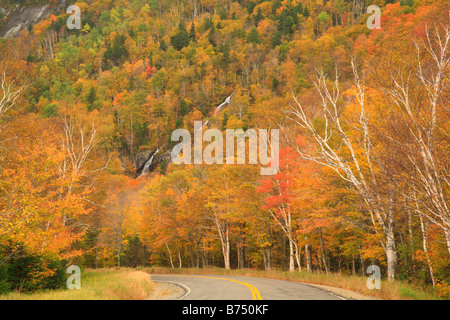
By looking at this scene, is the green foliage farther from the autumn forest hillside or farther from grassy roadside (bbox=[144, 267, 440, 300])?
grassy roadside (bbox=[144, 267, 440, 300])

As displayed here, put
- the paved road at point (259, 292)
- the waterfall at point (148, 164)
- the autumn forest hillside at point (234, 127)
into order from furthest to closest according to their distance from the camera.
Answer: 1. the waterfall at point (148, 164)
2. the autumn forest hillside at point (234, 127)
3. the paved road at point (259, 292)

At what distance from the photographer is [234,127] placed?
65.3 m

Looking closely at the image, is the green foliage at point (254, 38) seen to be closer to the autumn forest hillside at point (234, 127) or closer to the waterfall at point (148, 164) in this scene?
the autumn forest hillside at point (234, 127)

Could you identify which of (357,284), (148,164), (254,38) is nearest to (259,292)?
(357,284)

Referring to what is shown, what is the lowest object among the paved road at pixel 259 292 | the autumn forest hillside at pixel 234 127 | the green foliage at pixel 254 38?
the paved road at pixel 259 292

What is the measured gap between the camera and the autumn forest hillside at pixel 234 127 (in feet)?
42.7

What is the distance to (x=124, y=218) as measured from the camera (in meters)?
45.4

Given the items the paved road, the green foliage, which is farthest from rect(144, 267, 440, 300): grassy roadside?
the green foliage

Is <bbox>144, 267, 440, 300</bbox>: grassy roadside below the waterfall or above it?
below

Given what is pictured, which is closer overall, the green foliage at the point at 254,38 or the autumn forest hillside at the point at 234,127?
the autumn forest hillside at the point at 234,127

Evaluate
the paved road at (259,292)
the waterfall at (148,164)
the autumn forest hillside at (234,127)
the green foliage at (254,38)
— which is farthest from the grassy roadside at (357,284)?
the green foliage at (254,38)

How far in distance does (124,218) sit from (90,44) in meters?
129

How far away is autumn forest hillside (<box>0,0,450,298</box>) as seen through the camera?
42.7ft
